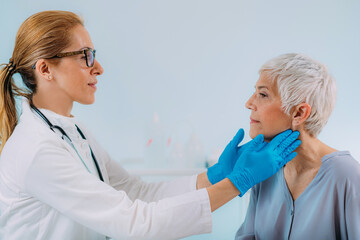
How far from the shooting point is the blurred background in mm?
2367

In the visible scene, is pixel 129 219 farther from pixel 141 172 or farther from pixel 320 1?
pixel 320 1

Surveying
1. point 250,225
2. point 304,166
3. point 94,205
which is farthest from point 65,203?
point 304,166

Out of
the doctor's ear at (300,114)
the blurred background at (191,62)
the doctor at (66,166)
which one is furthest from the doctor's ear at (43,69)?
the blurred background at (191,62)

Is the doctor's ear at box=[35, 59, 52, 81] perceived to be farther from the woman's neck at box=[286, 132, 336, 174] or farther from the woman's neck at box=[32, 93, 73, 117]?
the woman's neck at box=[286, 132, 336, 174]

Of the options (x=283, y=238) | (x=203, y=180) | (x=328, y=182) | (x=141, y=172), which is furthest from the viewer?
(x=141, y=172)

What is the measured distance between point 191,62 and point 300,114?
4.55ft

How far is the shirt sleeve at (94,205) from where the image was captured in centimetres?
103

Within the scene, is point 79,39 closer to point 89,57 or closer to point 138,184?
point 89,57

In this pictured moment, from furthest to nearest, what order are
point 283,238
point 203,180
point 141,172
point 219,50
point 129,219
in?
1. point 219,50
2. point 141,172
3. point 203,180
4. point 283,238
5. point 129,219

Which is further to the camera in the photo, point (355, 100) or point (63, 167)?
point (355, 100)

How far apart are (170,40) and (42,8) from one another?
1.00 meters

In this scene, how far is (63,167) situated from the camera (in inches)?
41.2

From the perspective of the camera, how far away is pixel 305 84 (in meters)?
1.20

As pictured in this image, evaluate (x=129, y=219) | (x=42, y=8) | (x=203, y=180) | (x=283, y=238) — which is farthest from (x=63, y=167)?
(x=42, y=8)
